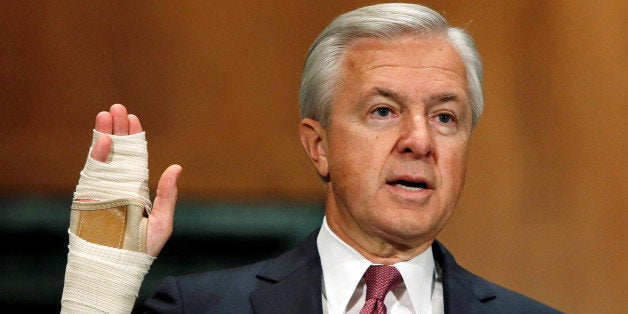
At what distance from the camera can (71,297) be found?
1.82m

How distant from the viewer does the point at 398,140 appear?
6.11 ft

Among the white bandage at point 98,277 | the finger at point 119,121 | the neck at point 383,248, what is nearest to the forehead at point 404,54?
the neck at point 383,248

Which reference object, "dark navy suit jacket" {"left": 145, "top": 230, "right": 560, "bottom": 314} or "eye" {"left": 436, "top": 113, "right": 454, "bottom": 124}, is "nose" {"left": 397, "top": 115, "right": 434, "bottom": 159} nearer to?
"eye" {"left": 436, "top": 113, "right": 454, "bottom": 124}

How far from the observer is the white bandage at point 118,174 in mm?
1831

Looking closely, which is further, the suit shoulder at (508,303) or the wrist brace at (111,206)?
the suit shoulder at (508,303)

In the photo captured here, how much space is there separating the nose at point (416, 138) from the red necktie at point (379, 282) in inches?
8.1

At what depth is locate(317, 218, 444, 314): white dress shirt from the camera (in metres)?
1.90

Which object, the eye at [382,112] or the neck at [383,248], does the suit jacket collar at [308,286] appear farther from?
the eye at [382,112]

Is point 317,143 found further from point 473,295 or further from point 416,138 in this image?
point 473,295

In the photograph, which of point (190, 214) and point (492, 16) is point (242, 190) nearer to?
point (190, 214)

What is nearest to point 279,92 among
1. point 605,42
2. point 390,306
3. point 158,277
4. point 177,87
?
point 177,87

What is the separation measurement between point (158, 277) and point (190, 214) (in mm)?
170

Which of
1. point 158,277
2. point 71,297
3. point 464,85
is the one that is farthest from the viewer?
point 158,277

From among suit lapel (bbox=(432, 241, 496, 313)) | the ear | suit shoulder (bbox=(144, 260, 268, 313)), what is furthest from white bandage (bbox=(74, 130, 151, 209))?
suit lapel (bbox=(432, 241, 496, 313))
